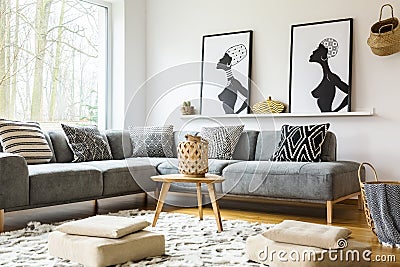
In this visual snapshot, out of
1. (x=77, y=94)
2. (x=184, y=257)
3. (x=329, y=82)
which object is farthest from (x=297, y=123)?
(x=184, y=257)

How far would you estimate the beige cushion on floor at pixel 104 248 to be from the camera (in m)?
2.78

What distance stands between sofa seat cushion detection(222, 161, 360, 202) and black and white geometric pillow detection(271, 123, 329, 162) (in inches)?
10.0

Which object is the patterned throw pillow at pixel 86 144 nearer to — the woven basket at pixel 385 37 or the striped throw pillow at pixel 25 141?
the striped throw pillow at pixel 25 141

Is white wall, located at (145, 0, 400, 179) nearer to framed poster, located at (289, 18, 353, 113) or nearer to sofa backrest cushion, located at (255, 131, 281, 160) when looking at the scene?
framed poster, located at (289, 18, 353, 113)

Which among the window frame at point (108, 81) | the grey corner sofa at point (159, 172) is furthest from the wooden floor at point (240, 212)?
the window frame at point (108, 81)

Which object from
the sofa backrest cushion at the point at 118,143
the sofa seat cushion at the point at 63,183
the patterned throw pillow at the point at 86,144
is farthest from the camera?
the sofa backrest cushion at the point at 118,143

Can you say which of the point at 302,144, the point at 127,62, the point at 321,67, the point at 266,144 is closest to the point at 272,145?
the point at 266,144

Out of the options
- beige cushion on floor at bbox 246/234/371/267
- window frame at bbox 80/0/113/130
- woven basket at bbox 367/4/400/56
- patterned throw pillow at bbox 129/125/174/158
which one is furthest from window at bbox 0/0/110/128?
beige cushion on floor at bbox 246/234/371/267

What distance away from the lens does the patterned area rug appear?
116 inches

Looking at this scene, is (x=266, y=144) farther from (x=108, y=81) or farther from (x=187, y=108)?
(x=108, y=81)

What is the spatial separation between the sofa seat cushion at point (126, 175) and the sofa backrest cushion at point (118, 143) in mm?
376

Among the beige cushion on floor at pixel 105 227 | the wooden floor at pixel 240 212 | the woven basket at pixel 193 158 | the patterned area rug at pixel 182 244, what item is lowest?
the wooden floor at pixel 240 212

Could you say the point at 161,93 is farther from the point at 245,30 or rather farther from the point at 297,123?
the point at 297,123

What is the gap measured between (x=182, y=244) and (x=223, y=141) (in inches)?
85.9
